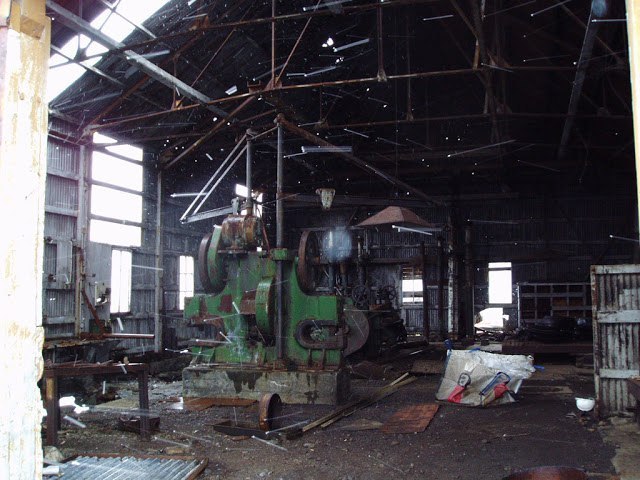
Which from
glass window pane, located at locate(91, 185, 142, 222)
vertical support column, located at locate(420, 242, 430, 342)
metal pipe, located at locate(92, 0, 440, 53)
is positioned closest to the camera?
metal pipe, located at locate(92, 0, 440, 53)

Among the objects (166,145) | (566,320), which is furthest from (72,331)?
(566,320)

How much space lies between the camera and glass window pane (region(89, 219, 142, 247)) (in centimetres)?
1209

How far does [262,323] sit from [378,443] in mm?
2725

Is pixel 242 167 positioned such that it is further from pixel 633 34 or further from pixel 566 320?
pixel 633 34

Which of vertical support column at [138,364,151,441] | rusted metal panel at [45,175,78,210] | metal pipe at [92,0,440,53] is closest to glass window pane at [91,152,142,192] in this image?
rusted metal panel at [45,175,78,210]

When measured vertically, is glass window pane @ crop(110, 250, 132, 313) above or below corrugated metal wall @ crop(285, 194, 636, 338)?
below

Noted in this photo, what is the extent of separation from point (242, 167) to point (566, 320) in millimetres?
10173

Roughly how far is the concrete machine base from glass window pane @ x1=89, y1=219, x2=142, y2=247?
501cm

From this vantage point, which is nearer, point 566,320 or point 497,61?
point 497,61

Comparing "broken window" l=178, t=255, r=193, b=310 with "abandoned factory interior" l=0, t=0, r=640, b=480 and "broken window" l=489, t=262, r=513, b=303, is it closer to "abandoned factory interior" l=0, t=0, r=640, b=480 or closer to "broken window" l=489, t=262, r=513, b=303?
"abandoned factory interior" l=0, t=0, r=640, b=480

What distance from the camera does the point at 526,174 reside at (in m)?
18.7

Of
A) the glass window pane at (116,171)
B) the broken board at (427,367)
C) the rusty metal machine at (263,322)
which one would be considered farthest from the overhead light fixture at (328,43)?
the broken board at (427,367)

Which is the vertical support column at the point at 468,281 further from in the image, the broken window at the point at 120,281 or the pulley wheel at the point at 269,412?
the pulley wheel at the point at 269,412

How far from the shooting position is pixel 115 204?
1278 cm
